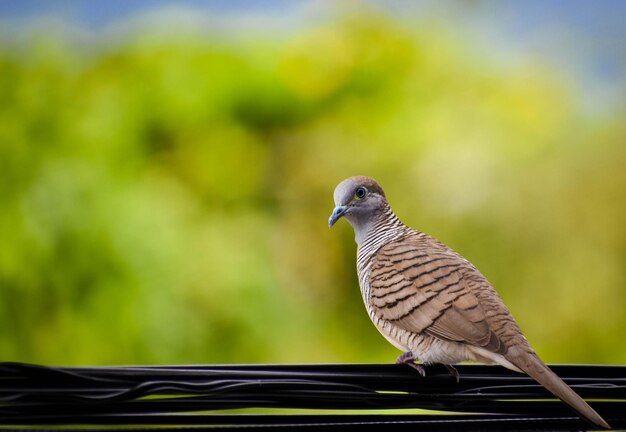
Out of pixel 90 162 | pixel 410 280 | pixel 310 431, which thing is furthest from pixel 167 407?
pixel 90 162

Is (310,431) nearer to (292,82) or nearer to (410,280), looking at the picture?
(410,280)

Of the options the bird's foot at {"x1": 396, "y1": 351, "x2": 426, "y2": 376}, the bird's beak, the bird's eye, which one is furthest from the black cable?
the bird's eye

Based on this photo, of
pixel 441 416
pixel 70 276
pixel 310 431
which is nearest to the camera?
pixel 310 431

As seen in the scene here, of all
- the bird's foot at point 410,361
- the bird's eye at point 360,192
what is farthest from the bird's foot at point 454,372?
the bird's eye at point 360,192

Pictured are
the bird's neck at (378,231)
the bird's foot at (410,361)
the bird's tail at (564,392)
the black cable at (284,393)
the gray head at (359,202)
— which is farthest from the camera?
the gray head at (359,202)

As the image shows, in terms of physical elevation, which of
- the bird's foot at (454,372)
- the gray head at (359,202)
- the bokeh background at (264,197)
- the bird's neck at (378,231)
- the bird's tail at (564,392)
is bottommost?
the bird's tail at (564,392)

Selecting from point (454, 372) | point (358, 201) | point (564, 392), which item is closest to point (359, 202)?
point (358, 201)

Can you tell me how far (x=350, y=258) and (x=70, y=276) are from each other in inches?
103

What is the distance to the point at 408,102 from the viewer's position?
8656 mm

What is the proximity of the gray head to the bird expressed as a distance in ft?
0.63

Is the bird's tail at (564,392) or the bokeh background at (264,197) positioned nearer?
the bird's tail at (564,392)

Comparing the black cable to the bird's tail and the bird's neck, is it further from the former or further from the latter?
the bird's neck

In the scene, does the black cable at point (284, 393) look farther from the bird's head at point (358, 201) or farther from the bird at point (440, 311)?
the bird's head at point (358, 201)

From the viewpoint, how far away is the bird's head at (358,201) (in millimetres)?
3645
